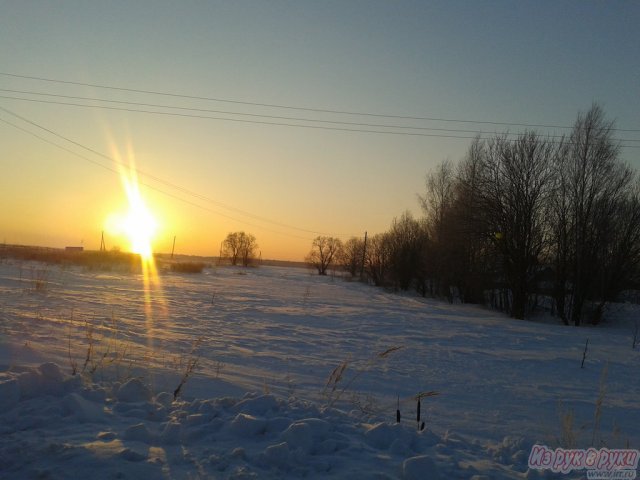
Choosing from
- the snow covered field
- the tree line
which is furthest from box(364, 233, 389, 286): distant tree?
the snow covered field

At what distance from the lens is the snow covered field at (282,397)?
12.0ft

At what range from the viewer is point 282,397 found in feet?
20.2

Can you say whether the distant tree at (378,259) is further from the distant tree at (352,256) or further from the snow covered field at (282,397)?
the snow covered field at (282,397)

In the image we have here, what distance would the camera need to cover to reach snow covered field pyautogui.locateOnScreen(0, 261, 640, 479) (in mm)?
3652

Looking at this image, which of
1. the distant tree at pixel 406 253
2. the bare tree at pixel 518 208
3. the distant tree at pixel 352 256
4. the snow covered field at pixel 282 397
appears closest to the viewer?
the snow covered field at pixel 282 397

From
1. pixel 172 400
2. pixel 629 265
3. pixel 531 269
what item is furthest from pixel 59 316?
pixel 629 265

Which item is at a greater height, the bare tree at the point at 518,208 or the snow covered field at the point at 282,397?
the bare tree at the point at 518,208

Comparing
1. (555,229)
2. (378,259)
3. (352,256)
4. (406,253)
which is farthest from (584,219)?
(352,256)

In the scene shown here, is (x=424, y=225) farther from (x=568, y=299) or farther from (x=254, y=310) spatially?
(x=254, y=310)

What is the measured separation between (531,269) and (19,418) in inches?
1091

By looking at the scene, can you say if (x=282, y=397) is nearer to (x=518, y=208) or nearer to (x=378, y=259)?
(x=518, y=208)

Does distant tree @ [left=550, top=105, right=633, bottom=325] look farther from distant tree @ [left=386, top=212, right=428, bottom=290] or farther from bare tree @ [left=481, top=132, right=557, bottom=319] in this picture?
distant tree @ [left=386, top=212, right=428, bottom=290]

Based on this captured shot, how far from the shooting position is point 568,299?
92.5ft

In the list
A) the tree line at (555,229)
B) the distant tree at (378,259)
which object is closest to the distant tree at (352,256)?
the distant tree at (378,259)
